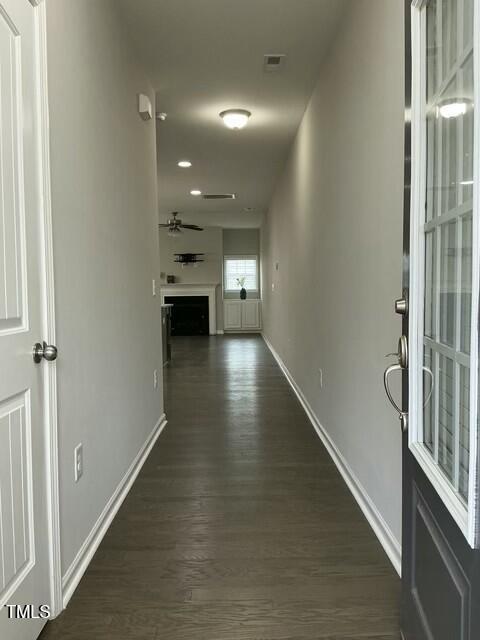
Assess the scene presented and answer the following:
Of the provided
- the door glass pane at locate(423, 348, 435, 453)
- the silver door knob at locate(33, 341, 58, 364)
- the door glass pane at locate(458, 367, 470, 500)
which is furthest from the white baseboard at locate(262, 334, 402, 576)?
the silver door knob at locate(33, 341, 58, 364)

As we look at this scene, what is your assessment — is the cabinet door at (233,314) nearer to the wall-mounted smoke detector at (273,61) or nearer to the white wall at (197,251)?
the white wall at (197,251)

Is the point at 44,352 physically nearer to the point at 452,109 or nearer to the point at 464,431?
the point at 464,431

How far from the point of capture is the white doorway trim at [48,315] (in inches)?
57.3

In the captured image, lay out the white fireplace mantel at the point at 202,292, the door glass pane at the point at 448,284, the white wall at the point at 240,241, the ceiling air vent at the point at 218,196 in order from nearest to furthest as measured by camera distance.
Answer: the door glass pane at the point at 448,284, the ceiling air vent at the point at 218,196, the white fireplace mantel at the point at 202,292, the white wall at the point at 240,241

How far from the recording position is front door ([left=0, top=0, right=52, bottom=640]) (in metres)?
1.25

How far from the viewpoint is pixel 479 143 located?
0.81m

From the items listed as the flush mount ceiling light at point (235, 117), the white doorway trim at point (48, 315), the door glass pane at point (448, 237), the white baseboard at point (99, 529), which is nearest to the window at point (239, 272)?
the flush mount ceiling light at point (235, 117)

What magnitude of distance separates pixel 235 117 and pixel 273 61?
90 cm

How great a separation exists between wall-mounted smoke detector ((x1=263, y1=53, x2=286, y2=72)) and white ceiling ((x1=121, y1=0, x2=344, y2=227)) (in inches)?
1.4

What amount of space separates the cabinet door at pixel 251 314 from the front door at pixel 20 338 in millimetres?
9983

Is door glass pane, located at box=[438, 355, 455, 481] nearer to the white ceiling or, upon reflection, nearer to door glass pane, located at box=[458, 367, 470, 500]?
door glass pane, located at box=[458, 367, 470, 500]

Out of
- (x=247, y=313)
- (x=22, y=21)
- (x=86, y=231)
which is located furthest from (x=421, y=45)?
(x=247, y=313)

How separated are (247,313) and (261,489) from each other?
29.4ft

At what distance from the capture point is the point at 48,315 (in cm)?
149
